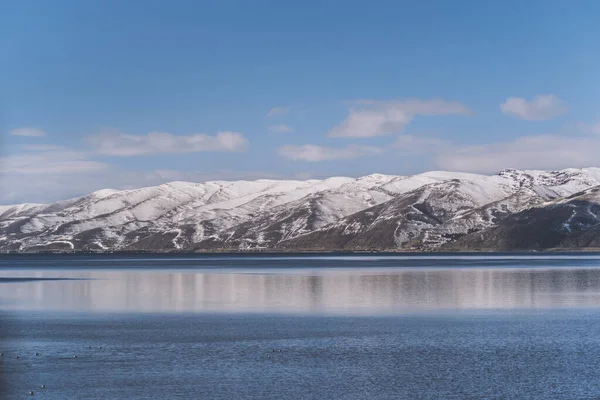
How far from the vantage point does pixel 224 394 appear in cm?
3619

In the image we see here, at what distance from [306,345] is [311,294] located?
40.9m

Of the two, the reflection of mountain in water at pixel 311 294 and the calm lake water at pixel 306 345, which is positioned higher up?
the reflection of mountain in water at pixel 311 294

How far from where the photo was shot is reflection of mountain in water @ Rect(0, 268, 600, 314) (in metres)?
76.4

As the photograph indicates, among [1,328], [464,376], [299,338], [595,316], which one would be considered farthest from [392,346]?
[1,328]

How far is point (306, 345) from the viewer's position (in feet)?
165

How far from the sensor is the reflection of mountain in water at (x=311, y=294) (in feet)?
251

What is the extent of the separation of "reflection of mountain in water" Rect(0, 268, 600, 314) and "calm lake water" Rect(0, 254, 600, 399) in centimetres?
34

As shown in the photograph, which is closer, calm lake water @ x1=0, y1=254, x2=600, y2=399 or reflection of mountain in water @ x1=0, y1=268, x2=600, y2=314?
calm lake water @ x1=0, y1=254, x2=600, y2=399

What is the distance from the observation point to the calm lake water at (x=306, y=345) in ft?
123

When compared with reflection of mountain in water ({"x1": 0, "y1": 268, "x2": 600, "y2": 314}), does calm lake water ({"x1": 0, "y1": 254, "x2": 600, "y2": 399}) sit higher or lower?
lower

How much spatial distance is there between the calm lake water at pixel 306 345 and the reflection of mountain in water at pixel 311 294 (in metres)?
0.34

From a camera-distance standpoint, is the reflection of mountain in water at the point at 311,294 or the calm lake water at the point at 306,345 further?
the reflection of mountain in water at the point at 311,294

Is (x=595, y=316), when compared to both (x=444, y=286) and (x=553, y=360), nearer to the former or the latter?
(x=553, y=360)

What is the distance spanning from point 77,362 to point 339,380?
13.7 m
